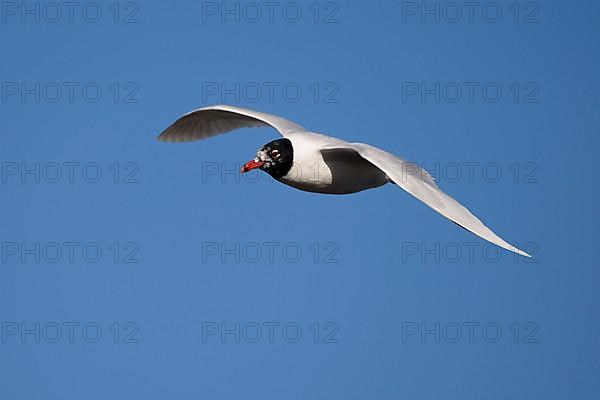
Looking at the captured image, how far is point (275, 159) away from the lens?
26.9ft

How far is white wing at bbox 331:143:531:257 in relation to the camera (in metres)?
5.79

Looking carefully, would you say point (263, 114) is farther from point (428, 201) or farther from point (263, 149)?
point (428, 201)

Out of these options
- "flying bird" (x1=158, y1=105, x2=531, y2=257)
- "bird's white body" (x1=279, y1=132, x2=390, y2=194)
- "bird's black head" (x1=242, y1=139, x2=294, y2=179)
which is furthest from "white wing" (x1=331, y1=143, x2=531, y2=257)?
"bird's black head" (x1=242, y1=139, x2=294, y2=179)

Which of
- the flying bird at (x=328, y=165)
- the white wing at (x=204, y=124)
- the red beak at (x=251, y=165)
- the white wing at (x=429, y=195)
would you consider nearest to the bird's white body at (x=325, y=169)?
the flying bird at (x=328, y=165)

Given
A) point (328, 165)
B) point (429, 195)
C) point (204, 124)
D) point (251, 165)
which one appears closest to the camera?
point (429, 195)

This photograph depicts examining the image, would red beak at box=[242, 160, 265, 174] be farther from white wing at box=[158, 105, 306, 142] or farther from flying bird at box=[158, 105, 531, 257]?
white wing at box=[158, 105, 306, 142]

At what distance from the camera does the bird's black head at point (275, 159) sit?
8.20 meters

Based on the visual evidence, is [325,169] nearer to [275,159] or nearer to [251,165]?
[275,159]

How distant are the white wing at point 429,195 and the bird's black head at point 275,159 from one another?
990mm

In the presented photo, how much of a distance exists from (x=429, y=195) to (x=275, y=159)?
2298mm

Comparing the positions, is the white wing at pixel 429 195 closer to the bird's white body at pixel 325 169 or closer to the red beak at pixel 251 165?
the bird's white body at pixel 325 169

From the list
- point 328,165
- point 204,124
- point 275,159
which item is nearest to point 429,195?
point 328,165

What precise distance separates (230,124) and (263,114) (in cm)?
114

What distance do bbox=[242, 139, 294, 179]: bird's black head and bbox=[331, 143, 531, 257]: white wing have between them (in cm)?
99
